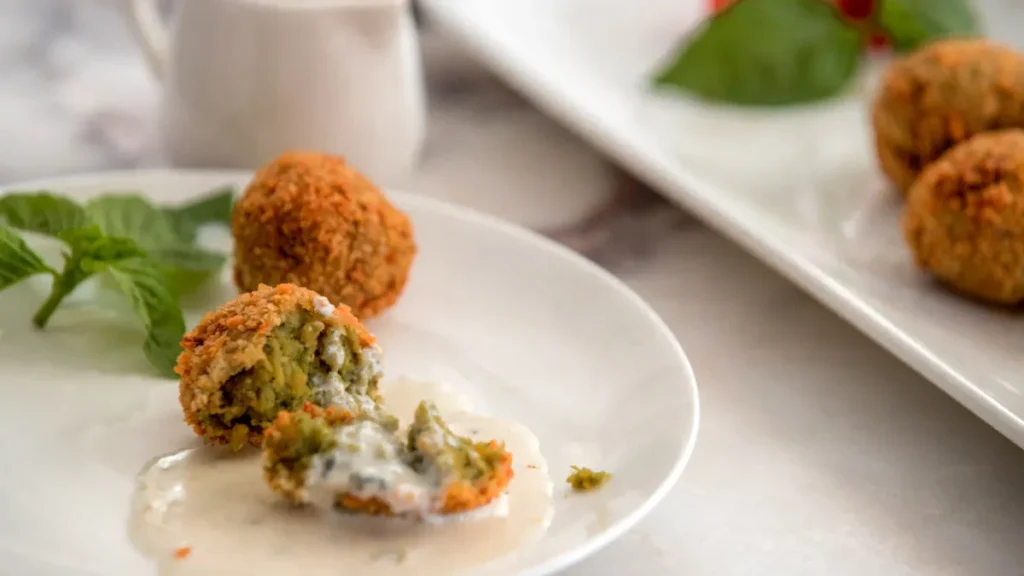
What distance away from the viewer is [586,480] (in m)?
0.86

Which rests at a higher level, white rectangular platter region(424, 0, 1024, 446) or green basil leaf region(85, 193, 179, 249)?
green basil leaf region(85, 193, 179, 249)

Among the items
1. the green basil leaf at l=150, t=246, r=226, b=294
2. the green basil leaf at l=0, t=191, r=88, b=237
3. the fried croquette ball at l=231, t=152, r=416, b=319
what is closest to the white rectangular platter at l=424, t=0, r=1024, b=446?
the fried croquette ball at l=231, t=152, r=416, b=319

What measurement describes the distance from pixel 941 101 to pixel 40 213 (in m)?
0.95

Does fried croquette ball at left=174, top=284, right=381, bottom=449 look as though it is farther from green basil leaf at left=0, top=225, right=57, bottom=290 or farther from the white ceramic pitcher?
the white ceramic pitcher

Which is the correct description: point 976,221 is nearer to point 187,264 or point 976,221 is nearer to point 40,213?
point 187,264

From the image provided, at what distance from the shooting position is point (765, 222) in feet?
4.16

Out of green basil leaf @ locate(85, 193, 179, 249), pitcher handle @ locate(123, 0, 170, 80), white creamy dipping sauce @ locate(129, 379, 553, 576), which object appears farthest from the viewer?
pitcher handle @ locate(123, 0, 170, 80)

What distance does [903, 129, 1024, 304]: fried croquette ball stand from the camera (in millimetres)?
1104

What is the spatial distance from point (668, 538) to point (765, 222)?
0.48 metres

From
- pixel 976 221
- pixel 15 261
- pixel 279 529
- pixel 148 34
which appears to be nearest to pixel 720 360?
pixel 976 221

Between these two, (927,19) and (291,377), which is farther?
(927,19)

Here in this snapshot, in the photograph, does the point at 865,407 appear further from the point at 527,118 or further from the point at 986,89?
the point at 527,118

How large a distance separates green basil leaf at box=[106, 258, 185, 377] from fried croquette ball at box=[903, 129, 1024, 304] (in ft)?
2.37

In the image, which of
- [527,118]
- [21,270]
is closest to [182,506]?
[21,270]
